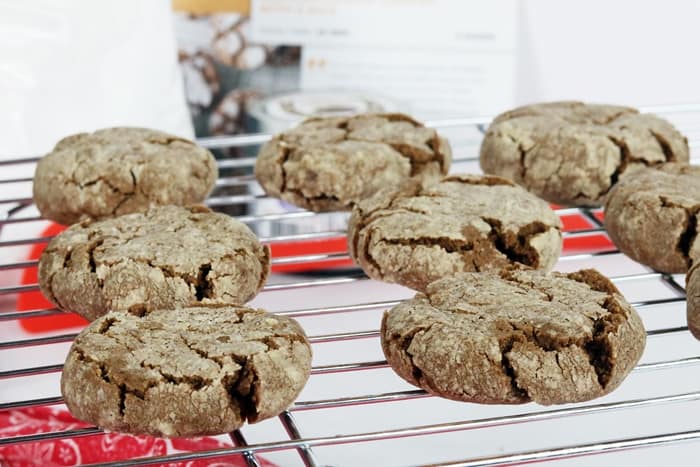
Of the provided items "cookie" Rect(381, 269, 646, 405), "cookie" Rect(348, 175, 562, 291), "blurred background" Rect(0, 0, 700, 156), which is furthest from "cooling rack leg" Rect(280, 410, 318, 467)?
"blurred background" Rect(0, 0, 700, 156)

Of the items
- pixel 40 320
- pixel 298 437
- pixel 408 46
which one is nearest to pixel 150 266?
pixel 298 437

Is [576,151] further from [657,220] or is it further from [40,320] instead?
[40,320]

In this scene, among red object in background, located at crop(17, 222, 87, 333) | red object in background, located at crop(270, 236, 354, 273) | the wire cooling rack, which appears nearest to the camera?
the wire cooling rack

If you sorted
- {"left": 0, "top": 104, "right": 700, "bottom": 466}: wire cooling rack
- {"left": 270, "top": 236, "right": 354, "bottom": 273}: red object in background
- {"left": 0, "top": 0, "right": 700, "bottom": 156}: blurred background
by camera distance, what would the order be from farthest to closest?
{"left": 0, "top": 0, "right": 700, "bottom": 156}: blurred background, {"left": 270, "top": 236, "right": 354, "bottom": 273}: red object in background, {"left": 0, "top": 104, "right": 700, "bottom": 466}: wire cooling rack

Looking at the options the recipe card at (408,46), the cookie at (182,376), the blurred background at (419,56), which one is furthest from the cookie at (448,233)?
the recipe card at (408,46)

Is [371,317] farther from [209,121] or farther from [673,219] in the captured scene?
[209,121]

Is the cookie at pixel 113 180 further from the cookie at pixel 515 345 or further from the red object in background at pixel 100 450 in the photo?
the cookie at pixel 515 345

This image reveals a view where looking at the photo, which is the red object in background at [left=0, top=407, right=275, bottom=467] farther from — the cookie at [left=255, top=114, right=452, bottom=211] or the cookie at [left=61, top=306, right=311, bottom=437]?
the cookie at [left=255, top=114, right=452, bottom=211]

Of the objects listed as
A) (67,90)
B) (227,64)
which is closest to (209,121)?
(227,64)
